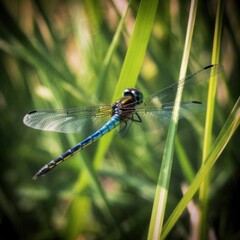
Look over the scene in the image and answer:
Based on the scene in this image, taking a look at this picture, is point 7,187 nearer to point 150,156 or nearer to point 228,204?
point 150,156

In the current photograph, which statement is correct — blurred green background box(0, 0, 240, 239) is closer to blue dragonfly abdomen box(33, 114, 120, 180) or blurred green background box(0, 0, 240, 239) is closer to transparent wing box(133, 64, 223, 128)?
blue dragonfly abdomen box(33, 114, 120, 180)

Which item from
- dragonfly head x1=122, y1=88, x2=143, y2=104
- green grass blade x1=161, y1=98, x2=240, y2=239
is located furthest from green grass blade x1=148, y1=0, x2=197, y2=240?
dragonfly head x1=122, y1=88, x2=143, y2=104

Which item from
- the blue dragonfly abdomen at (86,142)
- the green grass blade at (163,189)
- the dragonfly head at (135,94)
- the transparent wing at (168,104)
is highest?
the dragonfly head at (135,94)

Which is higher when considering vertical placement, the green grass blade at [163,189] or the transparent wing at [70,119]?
→ the transparent wing at [70,119]

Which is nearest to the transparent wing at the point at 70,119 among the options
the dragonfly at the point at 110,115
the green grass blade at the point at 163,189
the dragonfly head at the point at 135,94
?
the dragonfly at the point at 110,115

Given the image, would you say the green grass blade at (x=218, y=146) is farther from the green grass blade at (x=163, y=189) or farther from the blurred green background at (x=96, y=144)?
the blurred green background at (x=96, y=144)
